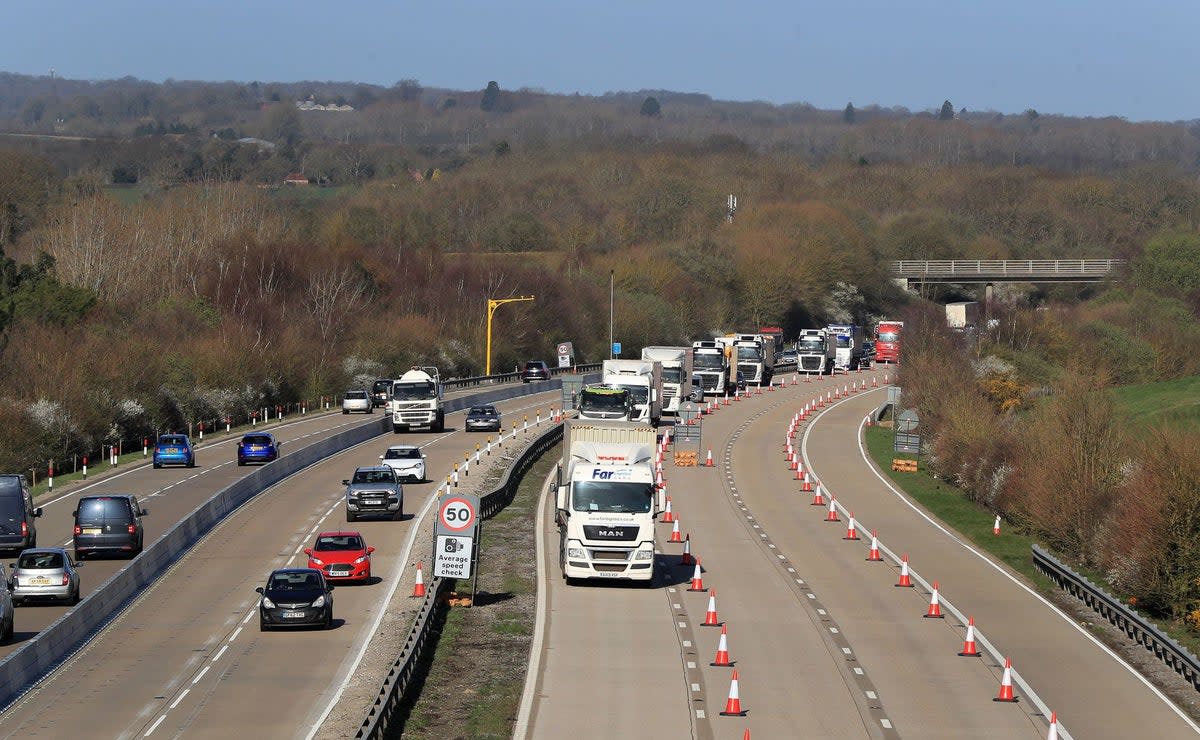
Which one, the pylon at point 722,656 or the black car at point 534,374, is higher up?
the black car at point 534,374

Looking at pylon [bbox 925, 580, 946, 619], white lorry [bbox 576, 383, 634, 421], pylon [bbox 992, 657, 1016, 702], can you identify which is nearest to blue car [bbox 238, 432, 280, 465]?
white lorry [bbox 576, 383, 634, 421]

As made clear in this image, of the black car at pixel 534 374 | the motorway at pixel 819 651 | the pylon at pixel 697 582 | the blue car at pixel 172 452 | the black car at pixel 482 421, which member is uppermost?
the black car at pixel 534 374

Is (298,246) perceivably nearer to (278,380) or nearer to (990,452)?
(278,380)

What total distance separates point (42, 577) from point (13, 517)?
284 inches

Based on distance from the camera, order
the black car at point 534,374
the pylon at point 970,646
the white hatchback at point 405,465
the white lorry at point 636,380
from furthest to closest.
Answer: the black car at point 534,374
the white lorry at point 636,380
the white hatchback at point 405,465
the pylon at point 970,646

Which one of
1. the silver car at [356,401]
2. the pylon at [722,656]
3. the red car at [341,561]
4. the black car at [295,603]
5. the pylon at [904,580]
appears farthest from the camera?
the silver car at [356,401]

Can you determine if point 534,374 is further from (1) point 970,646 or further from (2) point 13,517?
(1) point 970,646

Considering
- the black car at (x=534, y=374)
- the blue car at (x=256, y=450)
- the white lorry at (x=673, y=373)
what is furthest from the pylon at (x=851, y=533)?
the black car at (x=534, y=374)

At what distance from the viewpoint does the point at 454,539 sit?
34.0m

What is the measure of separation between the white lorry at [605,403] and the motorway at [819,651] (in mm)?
11866

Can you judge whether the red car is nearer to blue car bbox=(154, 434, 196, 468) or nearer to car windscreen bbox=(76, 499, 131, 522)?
car windscreen bbox=(76, 499, 131, 522)

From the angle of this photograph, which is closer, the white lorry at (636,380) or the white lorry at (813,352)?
the white lorry at (636,380)

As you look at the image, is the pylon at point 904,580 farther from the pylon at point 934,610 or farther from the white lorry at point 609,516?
the white lorry at point 609,516

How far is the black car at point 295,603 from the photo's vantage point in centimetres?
3228
